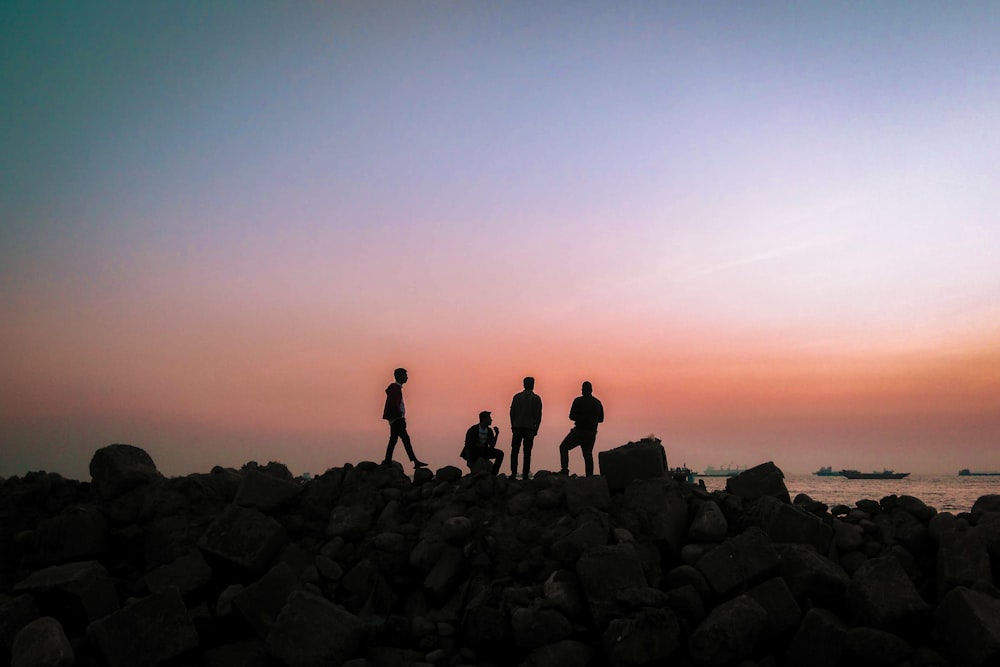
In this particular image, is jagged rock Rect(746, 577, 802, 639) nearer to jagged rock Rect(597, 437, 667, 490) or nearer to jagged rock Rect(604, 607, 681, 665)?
jagged rock Rect(604, 607, 681, 665)

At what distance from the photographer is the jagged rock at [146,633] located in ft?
30.0

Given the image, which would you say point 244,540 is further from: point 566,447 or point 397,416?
point 566,447

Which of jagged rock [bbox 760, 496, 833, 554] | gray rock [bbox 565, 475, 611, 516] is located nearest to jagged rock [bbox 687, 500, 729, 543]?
jagged rock [bbox 760, 496, 833, 554]

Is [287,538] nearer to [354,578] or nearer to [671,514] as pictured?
[354,578]

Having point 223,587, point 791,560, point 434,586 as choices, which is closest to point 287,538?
point 223,587

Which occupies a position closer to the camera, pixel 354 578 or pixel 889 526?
pixel 354 578

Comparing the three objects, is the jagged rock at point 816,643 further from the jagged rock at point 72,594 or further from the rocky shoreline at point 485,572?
the jagged rock at point 72,594

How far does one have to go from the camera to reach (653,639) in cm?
849

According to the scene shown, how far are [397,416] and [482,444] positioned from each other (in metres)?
1.84

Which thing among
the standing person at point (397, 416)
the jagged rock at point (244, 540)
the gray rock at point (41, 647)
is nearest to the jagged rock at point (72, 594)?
the gray rock at point (41, 647)

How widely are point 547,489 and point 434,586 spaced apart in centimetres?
266

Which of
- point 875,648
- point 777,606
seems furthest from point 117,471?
point 875,648

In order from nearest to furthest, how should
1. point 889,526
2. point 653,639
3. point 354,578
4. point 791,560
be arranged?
1. point 653,639
2. point 791,560
3. point 354,578
4. point 889,526

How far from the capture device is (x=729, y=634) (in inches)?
333
